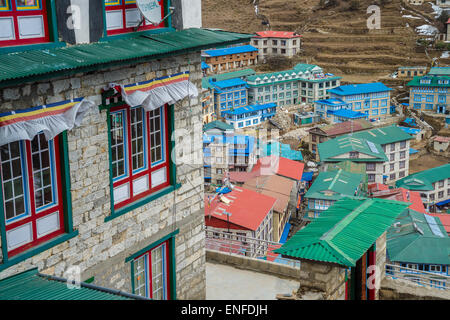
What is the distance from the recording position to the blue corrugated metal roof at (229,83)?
81.8 meters

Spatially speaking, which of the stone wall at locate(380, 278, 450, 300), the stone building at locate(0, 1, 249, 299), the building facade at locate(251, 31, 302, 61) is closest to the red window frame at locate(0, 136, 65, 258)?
the stone building at locate(0, 1, 249, 299)

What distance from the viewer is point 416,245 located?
3291 cm

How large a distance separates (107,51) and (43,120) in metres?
1.55

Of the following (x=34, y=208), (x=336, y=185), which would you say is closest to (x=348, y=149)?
(x=336, y=185)

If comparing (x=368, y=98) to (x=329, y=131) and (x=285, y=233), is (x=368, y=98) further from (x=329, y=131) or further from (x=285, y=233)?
(x=285, y=233)

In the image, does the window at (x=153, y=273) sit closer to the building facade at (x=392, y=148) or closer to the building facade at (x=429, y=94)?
the building facade at (x=392, y=148)

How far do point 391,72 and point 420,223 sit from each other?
2736 inches

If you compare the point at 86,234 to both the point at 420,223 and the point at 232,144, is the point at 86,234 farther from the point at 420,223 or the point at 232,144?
the point at 232,144

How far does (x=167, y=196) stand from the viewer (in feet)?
34.2

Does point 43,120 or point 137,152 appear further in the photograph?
point 137,152

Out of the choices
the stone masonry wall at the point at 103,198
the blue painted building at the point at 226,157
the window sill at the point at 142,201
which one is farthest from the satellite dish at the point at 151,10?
the blue painted building at the point at 226,157

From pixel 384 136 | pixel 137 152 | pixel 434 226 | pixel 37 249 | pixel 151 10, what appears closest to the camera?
pixel 37 249

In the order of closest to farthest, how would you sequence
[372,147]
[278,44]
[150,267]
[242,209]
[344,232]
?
[344,232]
[150,267]
[242,209]
[372,147]
[278,44]

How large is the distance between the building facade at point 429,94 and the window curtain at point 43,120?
83.9 m
